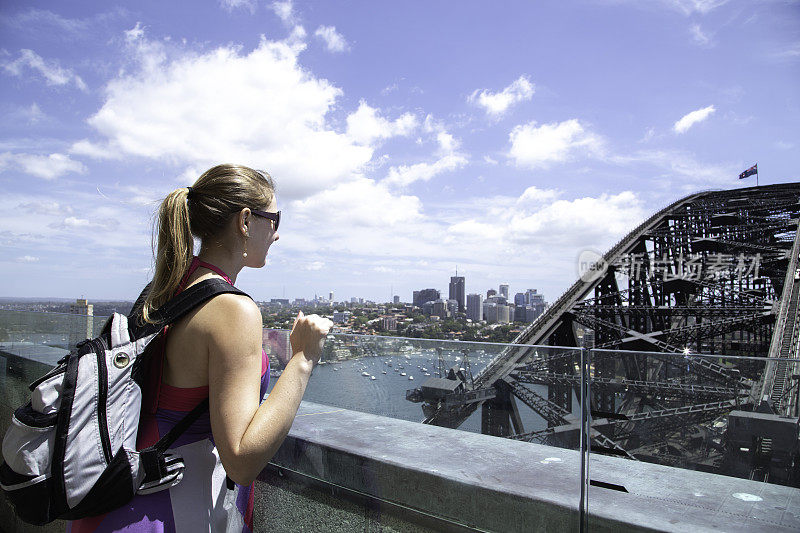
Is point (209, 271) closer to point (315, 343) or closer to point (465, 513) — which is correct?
point (315, 343)

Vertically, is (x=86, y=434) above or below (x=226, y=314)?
below

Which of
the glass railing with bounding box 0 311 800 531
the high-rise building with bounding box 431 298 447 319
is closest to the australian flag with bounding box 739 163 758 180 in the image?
the high-rise building with bounding box 431 298 447 319

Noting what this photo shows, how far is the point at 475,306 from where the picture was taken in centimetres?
7788

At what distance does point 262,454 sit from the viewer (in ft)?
4.83

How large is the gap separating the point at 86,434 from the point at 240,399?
43cm

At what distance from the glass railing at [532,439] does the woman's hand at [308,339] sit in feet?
4.09

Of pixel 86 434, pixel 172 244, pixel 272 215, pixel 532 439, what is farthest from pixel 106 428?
pixel 532 439

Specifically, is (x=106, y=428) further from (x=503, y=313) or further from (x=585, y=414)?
(x=503, y=313)

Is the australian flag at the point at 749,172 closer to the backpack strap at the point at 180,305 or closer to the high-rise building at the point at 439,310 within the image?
the high-rise building at the point at 439,310

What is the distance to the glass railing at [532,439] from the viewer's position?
2.08m

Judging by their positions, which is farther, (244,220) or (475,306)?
(475,306)

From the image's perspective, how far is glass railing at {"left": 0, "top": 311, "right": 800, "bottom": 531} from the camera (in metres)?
2.08

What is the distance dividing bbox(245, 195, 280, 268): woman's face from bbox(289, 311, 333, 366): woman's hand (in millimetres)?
337

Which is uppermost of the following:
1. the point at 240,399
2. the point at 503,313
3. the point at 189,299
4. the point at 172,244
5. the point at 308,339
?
the point at 172,244
